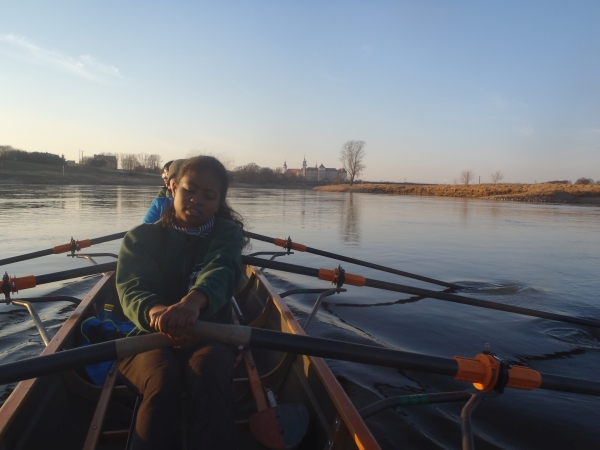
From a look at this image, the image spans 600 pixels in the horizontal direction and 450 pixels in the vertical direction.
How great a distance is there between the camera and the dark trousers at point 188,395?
1933 mm

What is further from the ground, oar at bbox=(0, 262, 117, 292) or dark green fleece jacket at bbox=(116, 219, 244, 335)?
dark green fleece jacket at bbox=(116, 219, 244, 335)

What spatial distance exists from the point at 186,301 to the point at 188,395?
0.47 m

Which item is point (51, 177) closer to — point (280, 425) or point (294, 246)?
point (294, 246)

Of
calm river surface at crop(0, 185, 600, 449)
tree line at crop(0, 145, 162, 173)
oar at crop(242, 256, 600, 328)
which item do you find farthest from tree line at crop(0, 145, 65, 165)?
oar at crop(242, 256, 600, 328)

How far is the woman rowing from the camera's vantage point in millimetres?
1993

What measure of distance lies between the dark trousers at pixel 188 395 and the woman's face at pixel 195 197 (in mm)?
807

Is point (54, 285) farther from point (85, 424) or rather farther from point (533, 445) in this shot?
point (533, 445)

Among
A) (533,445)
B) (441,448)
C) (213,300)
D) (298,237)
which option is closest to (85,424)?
(213,300)

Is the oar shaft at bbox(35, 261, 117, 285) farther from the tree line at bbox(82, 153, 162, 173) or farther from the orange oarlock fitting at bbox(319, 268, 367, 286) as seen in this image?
the tree line at bbox(82, 153, 162, 173)

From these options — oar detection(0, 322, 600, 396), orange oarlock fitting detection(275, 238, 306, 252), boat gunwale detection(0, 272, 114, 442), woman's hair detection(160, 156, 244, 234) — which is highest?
woman's hair detection(160, 156, 244, 234)

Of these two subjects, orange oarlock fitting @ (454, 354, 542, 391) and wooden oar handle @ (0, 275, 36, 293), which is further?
wooden oar handle @ (0, 275, 36, 293)

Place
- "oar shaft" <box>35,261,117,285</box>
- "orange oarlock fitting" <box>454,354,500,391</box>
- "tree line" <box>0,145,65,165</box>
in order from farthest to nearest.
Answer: "tree line" <box>0,145,65,165</box>
"oar shaft" <box>35,261,117,285</box>
"orange oarlock fitting" <box>454,354,500,391</box>

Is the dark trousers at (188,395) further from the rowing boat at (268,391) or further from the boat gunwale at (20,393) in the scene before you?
the boat gunwale at (20,393)

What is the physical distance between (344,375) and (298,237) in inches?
314
